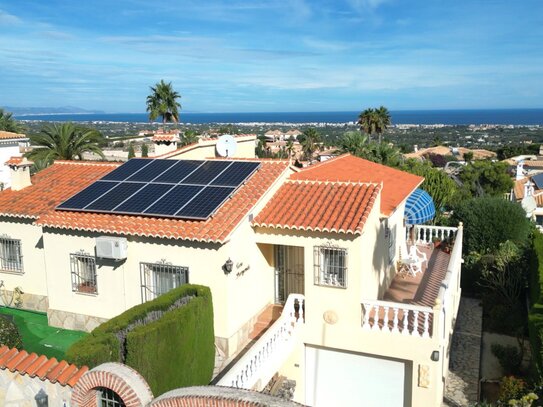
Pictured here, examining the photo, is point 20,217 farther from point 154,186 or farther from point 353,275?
point 353,275

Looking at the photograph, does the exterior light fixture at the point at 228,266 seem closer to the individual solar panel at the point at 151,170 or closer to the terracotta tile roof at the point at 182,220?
the terracotta tile roof at the point at 182,220

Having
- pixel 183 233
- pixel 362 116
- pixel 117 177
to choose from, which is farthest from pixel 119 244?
pixel 362 116

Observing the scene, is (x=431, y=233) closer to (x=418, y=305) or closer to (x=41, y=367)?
(x=418, y=305)

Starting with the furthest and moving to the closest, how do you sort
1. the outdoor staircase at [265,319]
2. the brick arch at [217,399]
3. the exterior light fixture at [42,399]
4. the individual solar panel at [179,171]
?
the individual solar panel at [179,171], the outdoor staircase at [265,319], the exterior light fixture at [42,399], the brick arch at [217,399]

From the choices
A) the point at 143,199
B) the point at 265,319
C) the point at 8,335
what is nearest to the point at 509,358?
the point at 265,319

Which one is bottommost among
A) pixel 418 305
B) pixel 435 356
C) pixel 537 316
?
pixel 435 356

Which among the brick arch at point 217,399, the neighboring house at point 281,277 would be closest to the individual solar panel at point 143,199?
the neighboring house at point 281,277
